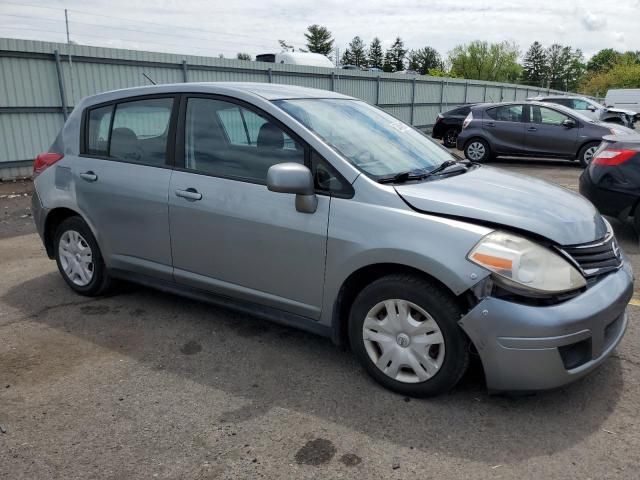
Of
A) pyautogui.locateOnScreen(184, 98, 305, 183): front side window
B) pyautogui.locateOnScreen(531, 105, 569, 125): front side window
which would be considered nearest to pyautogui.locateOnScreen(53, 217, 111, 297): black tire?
pyautogui.locateOnScreen(184, 98, 305, 183): front side window

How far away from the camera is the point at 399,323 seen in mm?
2867

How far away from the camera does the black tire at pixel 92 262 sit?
4.29 meters

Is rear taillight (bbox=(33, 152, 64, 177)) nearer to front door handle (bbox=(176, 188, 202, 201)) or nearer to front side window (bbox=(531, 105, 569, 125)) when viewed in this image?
front door handle (bbox=(176, 188, 202, 201))

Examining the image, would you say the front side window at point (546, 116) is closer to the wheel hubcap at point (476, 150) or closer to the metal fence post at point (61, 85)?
the wheel hubcap at point (476, 150)

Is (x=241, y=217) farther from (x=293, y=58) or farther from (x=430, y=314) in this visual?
(x=293, y=58)

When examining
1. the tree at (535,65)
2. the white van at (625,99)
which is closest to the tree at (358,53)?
the tree at (535,65)

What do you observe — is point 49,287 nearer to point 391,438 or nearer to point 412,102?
point 391,438

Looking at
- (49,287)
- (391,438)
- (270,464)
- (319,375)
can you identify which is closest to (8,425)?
(270,464)

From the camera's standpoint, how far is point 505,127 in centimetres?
1306

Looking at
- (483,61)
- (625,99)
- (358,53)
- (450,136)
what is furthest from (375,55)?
(450,136)

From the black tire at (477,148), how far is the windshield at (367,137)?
10058mm

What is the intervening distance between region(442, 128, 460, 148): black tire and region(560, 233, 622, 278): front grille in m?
14.4

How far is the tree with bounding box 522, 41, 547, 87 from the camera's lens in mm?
111375

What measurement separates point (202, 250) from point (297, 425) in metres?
1.38
